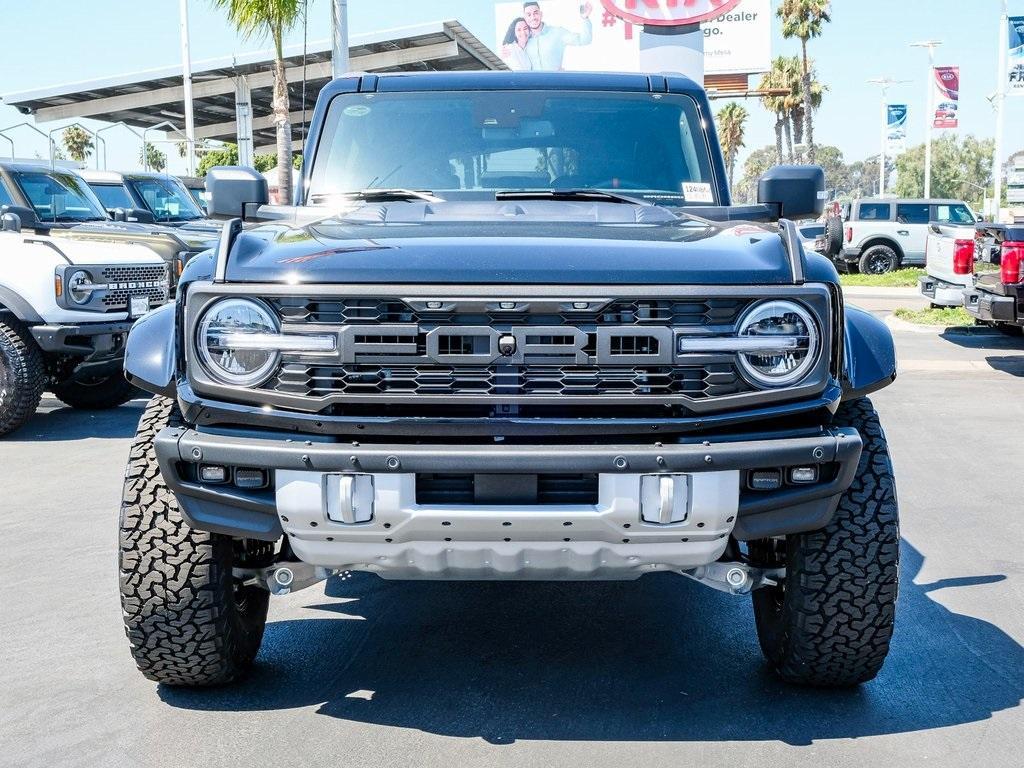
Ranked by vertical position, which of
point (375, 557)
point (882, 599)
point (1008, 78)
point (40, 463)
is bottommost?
point (40, 463)

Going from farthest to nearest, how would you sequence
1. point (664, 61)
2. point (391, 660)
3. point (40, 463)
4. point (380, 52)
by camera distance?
point (380, 52) → point (664, 61) → point (40, 463) → point (391, 660)

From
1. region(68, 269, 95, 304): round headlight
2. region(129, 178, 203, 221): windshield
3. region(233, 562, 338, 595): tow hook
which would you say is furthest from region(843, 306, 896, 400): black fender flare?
region(129, 178, 203, 221): windshield

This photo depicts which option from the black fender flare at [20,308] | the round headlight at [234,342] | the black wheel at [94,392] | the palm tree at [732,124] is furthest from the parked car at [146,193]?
the palm tree at [732,124]

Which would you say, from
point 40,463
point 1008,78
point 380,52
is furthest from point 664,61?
point 40,463

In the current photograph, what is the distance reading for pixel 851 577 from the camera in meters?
3.47

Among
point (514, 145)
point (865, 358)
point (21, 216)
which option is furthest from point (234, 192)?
point (21, 216)

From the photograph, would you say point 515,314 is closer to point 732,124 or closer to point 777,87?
point 777,87

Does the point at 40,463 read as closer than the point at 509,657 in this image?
No

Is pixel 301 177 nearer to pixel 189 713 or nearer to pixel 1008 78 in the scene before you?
pixel 189 713

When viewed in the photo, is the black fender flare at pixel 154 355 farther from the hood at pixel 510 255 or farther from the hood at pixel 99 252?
the hood at pixel 99 252

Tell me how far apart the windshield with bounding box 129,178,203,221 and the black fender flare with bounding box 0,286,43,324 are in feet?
18.7

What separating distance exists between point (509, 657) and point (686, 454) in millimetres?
1315

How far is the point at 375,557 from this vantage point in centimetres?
322

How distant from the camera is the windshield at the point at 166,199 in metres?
14.6
